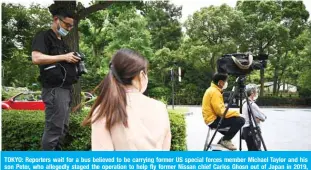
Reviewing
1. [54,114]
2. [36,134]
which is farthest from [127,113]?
[36,134]

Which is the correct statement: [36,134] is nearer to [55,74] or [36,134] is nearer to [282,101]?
[55,74]

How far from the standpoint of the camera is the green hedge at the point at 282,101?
29.5 feet

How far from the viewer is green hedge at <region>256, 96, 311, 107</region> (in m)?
9.00

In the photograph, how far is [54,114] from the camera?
8.75 ft

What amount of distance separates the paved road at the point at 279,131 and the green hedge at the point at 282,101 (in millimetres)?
145

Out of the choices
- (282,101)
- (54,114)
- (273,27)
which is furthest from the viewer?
(282,101)

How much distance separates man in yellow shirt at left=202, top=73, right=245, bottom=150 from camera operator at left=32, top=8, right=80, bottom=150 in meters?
1.50

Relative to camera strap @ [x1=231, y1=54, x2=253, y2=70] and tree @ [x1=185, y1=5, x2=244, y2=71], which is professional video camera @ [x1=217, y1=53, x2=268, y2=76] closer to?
camera strap @ [x1=231, y1=54, x2=253, y2=70]

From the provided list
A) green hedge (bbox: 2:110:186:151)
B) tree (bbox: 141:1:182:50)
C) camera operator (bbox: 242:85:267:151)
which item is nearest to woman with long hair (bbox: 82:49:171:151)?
green hedge (bbox: 2:110:186:151)

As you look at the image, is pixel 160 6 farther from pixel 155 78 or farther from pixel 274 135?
pixel 274 135

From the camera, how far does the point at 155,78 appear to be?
602cm

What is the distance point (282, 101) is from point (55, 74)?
784 cm

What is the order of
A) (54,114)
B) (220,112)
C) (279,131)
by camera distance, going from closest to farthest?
1. (54,114)
2. (220,112)
3. (279,131)

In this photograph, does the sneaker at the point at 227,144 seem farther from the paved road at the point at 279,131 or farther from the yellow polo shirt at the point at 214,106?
the paved road at the point at 279,131
